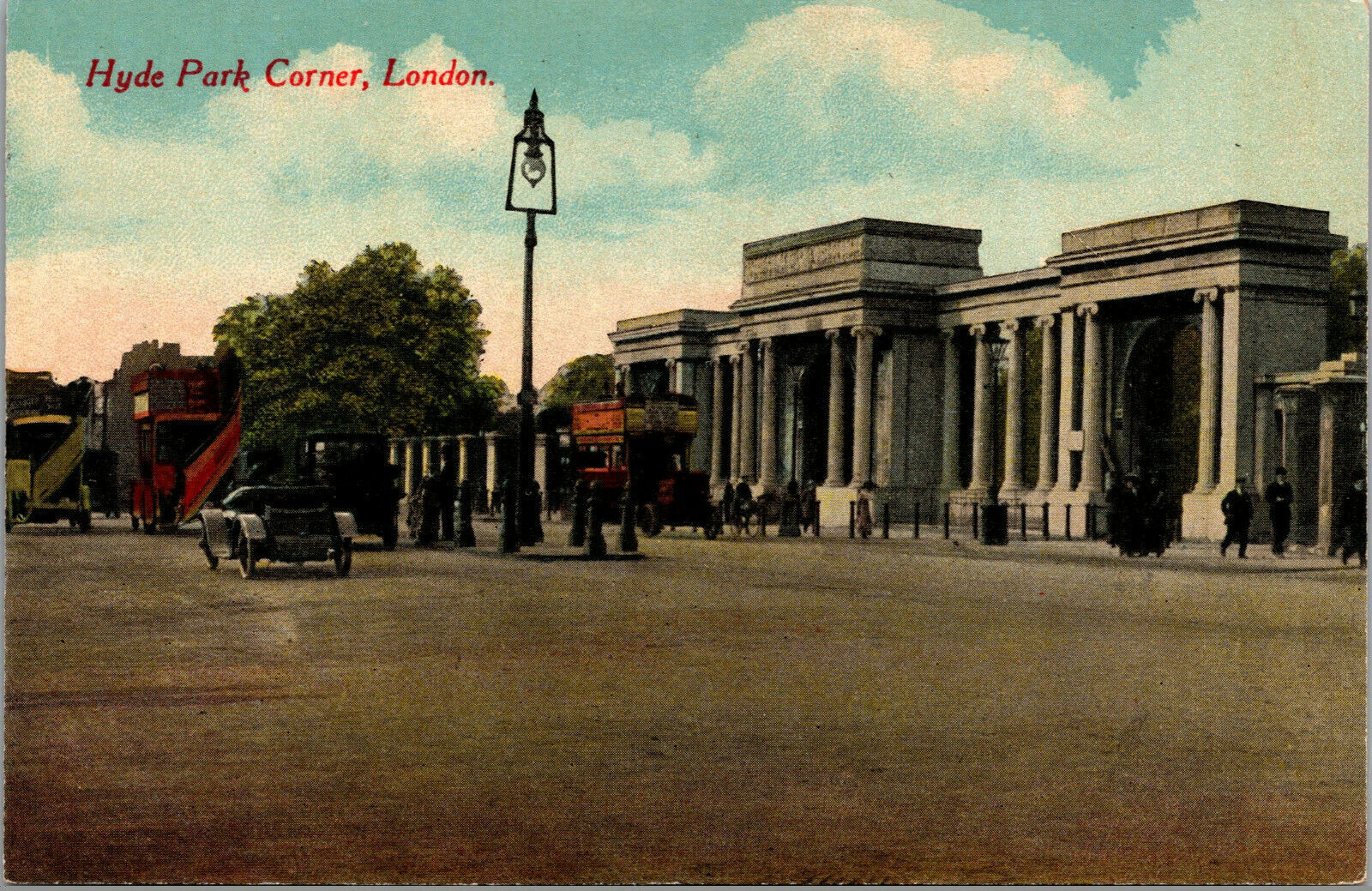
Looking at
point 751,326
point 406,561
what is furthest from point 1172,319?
point 406,561

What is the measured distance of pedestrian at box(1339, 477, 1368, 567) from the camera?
11.6m

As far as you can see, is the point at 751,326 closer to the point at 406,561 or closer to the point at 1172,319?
the point at 1172,319

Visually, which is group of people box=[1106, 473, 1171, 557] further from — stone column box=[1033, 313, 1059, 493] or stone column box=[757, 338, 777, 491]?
stone column box=[757, 338, 777, 491]

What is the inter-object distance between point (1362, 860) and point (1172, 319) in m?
42.0

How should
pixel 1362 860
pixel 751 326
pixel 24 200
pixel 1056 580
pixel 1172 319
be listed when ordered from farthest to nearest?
1. pixel 751 326
2. pixel 1172 319
3. pixel 1056 580
4. pixel 24 200
5. pixel 1362 860

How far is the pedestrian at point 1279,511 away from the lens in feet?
90.8

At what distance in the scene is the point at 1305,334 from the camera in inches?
1507

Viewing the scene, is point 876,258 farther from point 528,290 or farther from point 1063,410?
point 528,290

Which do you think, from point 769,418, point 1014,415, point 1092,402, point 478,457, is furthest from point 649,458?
point 478,457

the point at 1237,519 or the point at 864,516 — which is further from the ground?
the point at 1237,519

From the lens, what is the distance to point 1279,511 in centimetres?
2805

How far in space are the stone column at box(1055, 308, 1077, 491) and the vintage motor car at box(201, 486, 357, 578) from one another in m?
31.3

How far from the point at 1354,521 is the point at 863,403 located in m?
44.1

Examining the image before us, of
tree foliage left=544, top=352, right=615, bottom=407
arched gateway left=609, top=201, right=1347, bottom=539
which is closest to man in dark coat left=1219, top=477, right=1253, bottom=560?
arched gateway left=609, top=201, right=1347, bottom=539
